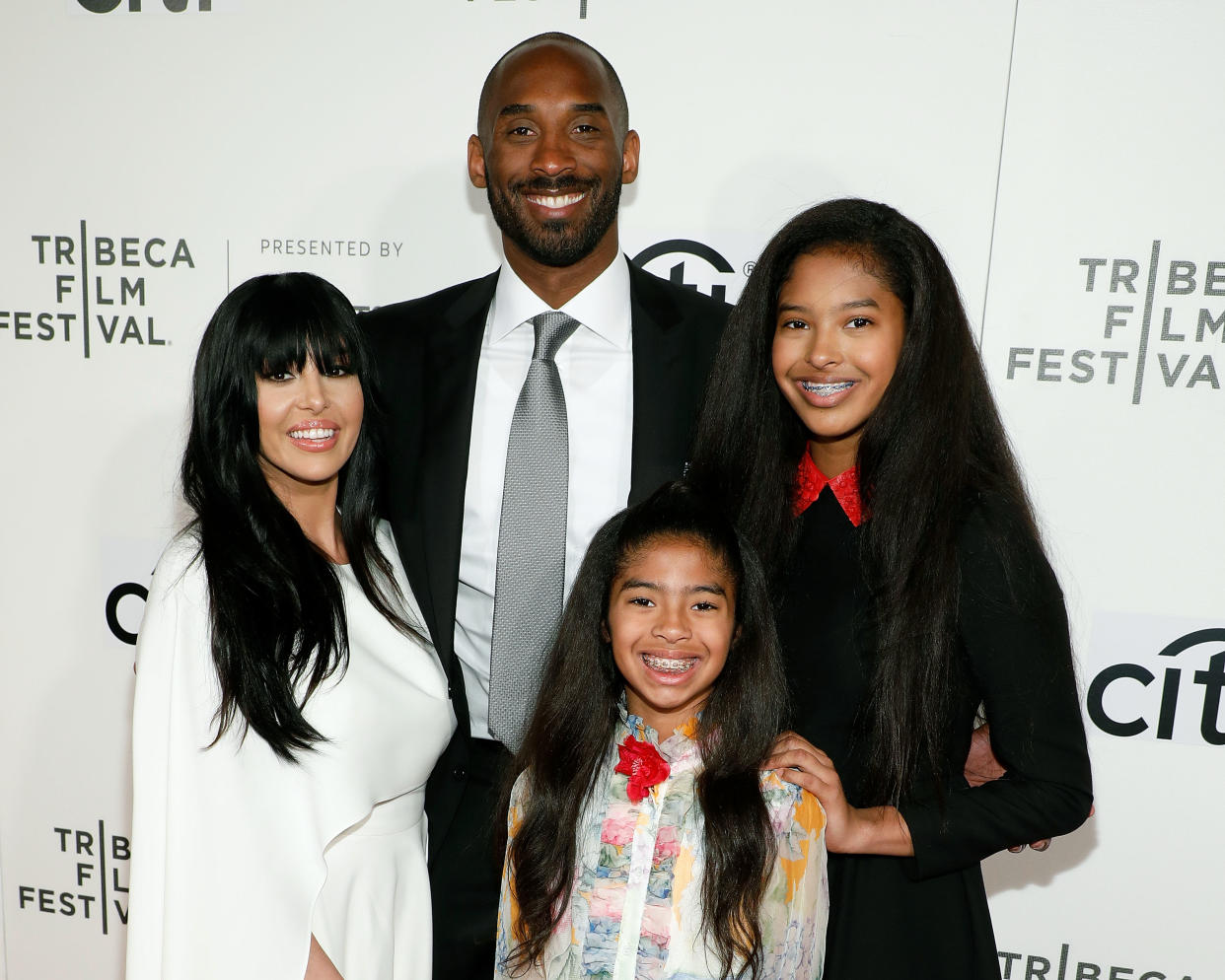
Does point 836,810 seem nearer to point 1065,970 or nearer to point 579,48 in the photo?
point 579,48

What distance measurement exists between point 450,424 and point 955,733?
1139mm

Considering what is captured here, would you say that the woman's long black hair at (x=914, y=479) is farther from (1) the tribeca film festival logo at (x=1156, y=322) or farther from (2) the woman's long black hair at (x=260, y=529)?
(1) the tribeca film festival logo at (x=1156, y=322)

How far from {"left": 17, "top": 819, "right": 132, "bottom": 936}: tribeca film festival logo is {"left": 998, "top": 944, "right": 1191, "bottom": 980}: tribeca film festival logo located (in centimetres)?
268

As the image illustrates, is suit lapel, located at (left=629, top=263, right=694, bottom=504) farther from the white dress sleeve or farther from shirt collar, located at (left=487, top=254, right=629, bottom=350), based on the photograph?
the white dress sleeve

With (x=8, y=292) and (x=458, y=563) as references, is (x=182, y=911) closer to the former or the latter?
(x=458, y=563)

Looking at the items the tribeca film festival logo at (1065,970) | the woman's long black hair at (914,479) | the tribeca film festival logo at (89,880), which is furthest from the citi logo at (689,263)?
the tribeca film festival logo at (89,880)

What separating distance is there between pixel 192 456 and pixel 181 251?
1.50m

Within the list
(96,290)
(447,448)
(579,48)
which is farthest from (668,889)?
(96,290)

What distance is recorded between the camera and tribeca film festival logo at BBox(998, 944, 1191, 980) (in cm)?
276

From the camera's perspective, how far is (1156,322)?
2566mm

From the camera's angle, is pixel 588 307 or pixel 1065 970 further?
pixel 1065 970

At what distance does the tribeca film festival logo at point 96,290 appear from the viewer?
3053 millimetres

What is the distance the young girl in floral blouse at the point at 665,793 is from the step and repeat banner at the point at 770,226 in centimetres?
132

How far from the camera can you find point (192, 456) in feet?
5.83
